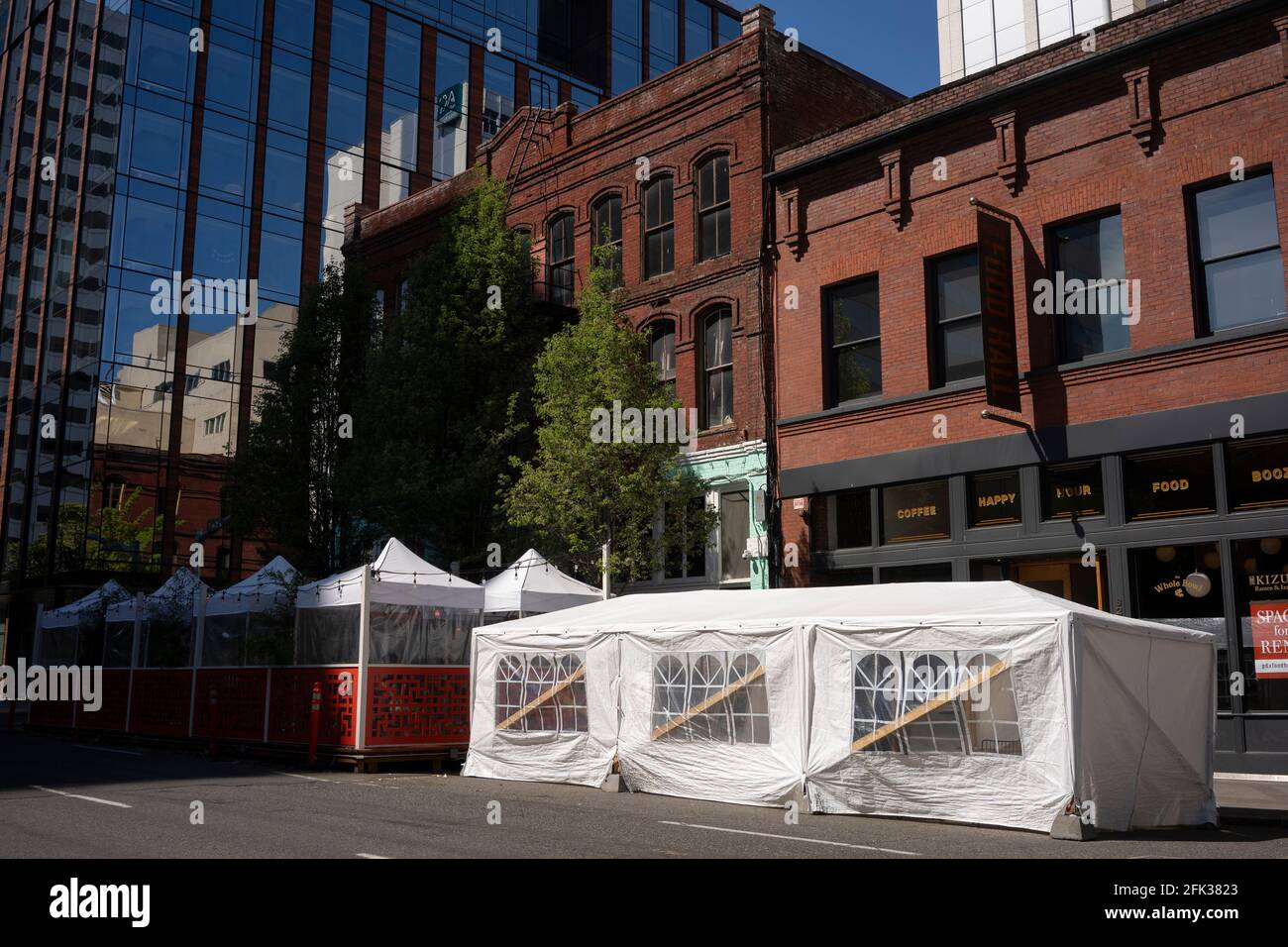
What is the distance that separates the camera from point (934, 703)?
42.7 feet

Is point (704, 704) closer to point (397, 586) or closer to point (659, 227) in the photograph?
point (397, 586)

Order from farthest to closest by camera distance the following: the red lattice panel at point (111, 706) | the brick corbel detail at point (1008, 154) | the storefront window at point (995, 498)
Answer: the red lattice panel at point (111, 706) → the brick corbel detail at point (1008, 154) → the storefront window at point (995, 498)

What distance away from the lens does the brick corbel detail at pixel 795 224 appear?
2339 centimetres

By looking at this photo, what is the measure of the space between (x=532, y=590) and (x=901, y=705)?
30.1ft

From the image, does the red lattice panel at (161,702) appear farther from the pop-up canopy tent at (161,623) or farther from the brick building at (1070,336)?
the brick building at (1070,336)

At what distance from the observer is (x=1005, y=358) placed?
19.2 m

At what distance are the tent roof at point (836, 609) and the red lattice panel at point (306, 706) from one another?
9.10ft

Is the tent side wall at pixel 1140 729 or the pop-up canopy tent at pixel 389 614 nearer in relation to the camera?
the tent side wall at pixel 1140 729

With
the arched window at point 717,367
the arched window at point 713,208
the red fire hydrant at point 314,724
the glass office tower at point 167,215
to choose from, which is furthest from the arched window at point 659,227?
the glass office tower at point 167,215

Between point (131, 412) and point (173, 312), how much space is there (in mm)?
3994

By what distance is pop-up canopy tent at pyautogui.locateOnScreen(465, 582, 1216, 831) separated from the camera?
12203 mm

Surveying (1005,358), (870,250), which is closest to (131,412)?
(870,250)

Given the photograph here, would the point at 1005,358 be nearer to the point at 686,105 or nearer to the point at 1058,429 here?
the point at 1058,429

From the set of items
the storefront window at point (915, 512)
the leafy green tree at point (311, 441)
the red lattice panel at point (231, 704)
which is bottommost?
the red lattice panel at point (231, 704)
